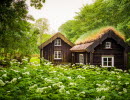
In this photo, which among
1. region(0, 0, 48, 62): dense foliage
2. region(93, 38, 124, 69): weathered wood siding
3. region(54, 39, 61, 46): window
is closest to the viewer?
region(0, 0, 48, 62): dense foliage

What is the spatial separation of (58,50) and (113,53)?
367 inches

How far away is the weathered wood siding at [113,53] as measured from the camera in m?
18.9

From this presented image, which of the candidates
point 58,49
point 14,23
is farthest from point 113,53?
point 14,23

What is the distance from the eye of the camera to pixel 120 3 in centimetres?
2419

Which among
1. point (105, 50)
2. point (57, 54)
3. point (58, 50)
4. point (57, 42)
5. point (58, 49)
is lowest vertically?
point (57, 54)

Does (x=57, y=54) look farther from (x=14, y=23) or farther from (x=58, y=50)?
(x=14, y=23)

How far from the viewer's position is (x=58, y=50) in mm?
24719

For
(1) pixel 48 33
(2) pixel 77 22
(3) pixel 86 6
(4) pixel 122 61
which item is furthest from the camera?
(1) pixel 48 33

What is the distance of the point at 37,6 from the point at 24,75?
3.99 meters

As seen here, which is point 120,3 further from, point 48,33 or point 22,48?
point 48,33

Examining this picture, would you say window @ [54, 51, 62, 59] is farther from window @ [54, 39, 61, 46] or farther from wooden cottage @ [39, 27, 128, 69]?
wooden cottage @ [39, 27, 128, 69]

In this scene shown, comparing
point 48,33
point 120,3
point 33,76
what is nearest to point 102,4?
point 120,3

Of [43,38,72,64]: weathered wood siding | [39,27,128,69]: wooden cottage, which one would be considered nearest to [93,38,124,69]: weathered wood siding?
[39,27,128,69]: wooden cottage

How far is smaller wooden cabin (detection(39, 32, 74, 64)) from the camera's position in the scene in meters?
24.1
